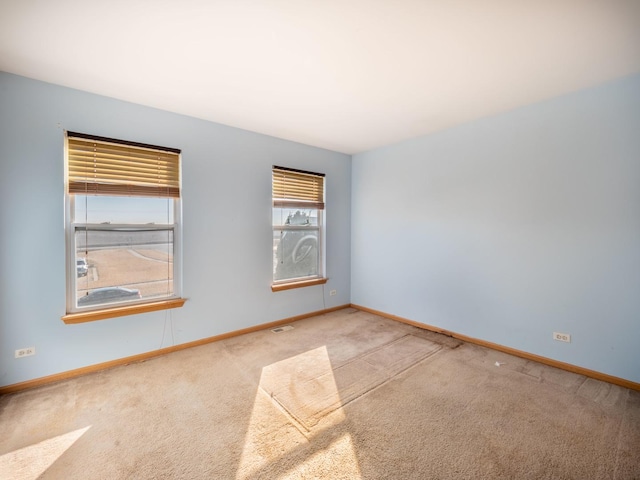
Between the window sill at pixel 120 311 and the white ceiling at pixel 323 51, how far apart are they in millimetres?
2045

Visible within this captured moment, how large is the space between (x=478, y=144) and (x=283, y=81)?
7.68ft

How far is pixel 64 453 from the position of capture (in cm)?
170

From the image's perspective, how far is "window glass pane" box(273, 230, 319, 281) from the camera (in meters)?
3.99

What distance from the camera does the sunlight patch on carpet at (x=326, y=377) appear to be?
2.15 metres

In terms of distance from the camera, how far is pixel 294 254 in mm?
4211

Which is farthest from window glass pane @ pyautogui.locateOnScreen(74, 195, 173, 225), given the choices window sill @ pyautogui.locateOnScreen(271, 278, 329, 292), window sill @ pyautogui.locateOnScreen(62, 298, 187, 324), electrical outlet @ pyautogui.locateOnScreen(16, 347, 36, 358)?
window sill @ pyautogui.locateOnScreen(271, 278, 329, 292)

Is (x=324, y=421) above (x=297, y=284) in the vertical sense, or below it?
below

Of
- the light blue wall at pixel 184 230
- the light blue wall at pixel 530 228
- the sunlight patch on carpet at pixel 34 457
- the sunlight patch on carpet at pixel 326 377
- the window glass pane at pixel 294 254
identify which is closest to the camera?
the sunlight patch on carpet at pixel 34 457

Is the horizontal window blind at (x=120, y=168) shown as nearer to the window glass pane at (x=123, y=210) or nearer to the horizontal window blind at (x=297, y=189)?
the window glass pane at (x=123, y=210)

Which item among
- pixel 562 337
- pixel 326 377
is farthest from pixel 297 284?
pixel 562 337

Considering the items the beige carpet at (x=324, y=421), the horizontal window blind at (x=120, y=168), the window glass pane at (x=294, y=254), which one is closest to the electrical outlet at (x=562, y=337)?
the beige carpet at (x=324, y=421)

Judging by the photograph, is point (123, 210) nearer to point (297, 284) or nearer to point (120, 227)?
point (120, 227)

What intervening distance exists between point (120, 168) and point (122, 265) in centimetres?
97

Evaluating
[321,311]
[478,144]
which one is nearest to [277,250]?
[321,311]
